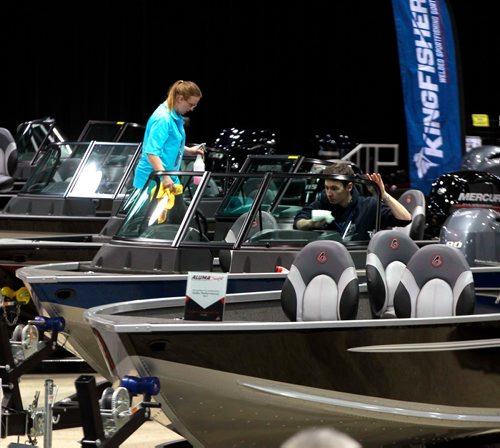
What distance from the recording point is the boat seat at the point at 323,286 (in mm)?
6012

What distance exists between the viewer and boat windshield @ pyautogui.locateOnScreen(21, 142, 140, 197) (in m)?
11.8

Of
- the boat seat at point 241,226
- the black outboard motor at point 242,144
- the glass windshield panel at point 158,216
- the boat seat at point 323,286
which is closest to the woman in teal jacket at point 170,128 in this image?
the glass windshield panel at point 158,216

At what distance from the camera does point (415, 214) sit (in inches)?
376

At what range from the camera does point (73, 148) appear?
12.2 metres

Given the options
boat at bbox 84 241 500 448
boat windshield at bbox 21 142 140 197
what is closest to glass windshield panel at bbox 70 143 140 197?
boat windshield at bbox 21 142 140 197

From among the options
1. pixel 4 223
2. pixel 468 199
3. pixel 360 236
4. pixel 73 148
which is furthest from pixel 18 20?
pixel 360 236

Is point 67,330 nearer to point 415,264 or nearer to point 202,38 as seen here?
point 415,264

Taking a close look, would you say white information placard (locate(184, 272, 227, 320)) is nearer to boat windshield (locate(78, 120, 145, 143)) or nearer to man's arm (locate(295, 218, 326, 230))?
man's arm (locate(295, 218, 326, 230))

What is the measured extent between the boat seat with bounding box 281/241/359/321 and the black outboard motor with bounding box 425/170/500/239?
3.47 m

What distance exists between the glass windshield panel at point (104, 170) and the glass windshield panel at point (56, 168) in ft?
0.49

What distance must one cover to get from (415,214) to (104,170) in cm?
342

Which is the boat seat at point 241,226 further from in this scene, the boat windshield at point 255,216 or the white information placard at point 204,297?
the white information placard at point 204,297

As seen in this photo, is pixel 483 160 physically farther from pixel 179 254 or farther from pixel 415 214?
pixel 179 254

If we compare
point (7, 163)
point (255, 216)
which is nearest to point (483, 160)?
point (255, 216)
